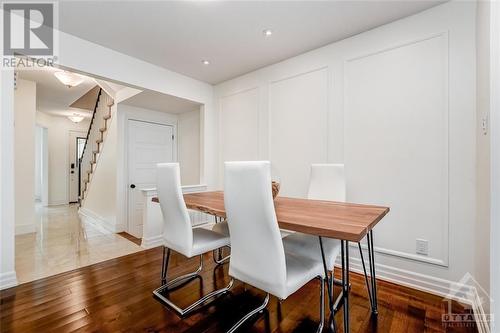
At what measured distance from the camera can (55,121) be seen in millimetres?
6480

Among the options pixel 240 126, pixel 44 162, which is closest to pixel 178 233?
pixel 240 126

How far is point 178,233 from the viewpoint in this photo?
1.77m

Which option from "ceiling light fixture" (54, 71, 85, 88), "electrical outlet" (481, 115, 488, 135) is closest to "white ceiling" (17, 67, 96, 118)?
"ceiling light fixture" (54, 71, 85, 88)

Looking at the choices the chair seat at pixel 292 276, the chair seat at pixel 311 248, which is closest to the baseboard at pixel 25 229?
the chair seat at pixel 292 276

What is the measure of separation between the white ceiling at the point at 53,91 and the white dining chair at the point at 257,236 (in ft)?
12.8

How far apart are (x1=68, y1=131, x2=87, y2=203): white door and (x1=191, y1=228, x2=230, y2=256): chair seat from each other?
677 centimetres

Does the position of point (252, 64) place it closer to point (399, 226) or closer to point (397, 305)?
point (399, 226)

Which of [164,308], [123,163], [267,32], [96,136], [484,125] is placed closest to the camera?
[484,125]

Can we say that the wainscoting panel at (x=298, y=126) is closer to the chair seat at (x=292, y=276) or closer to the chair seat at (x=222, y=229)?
the chair seat at (x=222, y=229)

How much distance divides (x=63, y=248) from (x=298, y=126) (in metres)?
3.43

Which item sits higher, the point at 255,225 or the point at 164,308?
the point at 255,225

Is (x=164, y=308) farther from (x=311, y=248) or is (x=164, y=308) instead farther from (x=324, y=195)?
(x=324, y=195)

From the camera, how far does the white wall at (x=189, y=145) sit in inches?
167

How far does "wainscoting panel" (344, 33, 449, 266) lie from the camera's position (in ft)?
6.31
